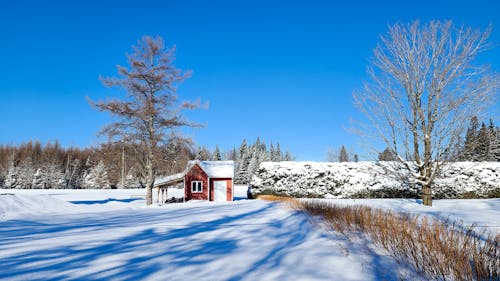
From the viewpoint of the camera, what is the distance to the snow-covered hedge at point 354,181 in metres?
19.8

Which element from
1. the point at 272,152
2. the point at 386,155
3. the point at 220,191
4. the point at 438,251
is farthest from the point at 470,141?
the point at 272,152

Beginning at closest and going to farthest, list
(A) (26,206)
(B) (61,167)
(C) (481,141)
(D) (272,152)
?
(A) (26,206) < (C) (481,141) < (B) (61,167) < (D) (272,152)

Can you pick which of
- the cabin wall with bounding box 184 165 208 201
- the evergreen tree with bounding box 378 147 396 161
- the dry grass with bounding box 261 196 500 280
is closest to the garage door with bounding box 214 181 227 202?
the cabin wall with bounding box 184 165 208 201

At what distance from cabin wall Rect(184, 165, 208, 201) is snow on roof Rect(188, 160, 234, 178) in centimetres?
42

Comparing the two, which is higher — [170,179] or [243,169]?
[243,169]

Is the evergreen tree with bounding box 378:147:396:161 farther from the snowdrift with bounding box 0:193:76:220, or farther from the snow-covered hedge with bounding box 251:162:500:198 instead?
the snowdrift with bounding box 0:193:76:220

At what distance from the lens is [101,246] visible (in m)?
4.61

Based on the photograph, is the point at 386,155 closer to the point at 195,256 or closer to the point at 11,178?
the point at 195,256

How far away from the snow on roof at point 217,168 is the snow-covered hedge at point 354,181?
294 cm

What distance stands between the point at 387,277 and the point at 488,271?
34.5 inches

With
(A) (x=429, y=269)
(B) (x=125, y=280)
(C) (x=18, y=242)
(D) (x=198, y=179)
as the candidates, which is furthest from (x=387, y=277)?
(D) (x=198, y=179)

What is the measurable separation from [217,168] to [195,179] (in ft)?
7.13

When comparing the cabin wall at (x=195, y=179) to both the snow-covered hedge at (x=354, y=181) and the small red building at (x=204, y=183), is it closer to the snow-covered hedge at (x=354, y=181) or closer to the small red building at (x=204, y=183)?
the small red building at (x=204, y=183)

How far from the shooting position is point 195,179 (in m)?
25.1
